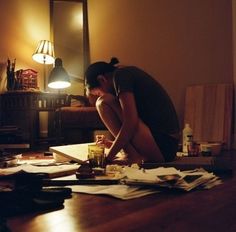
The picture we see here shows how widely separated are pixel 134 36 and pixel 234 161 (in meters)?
2.08

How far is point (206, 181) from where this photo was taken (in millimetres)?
1409

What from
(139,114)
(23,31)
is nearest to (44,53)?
(23,31)

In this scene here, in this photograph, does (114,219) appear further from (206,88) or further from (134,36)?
(134,36)

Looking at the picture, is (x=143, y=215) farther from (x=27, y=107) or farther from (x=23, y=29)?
(x=23, y=29)

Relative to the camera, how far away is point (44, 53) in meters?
3.82

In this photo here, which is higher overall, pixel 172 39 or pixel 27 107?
pixel 172 39

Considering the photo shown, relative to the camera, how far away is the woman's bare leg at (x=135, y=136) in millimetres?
1918

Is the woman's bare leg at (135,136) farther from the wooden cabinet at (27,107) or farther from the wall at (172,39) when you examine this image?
the wall at (172,39)

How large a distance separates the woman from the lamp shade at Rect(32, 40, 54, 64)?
198cm

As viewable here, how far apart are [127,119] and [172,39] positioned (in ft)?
6.82

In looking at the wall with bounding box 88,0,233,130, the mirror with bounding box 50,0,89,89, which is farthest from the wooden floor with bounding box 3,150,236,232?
the mirror with bounding box 50,0,89,89

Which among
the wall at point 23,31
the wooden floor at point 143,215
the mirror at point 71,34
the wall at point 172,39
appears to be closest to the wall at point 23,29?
the wall at point 23,31

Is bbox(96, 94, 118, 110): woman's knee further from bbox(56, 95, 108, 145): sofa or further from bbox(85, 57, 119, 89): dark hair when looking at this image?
bbox(56, 95, 108, 145): sofa

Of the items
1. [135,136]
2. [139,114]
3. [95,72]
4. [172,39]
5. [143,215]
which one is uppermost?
[172,39]
